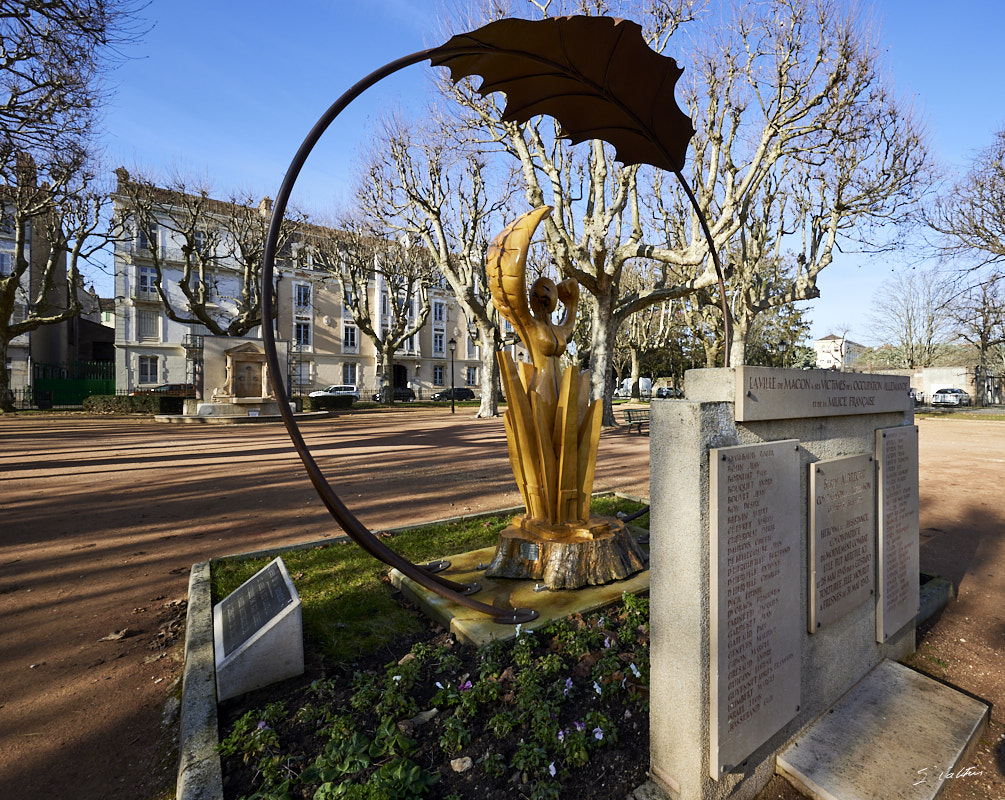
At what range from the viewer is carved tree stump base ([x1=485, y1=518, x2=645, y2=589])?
4141 mm

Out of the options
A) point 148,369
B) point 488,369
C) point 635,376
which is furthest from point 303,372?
point 635,376

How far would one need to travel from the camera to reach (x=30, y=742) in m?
2.60

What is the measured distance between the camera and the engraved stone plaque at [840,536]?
2.58 meters

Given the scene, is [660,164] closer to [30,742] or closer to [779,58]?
[30,742]

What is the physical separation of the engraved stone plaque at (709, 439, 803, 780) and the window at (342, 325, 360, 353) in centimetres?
4808

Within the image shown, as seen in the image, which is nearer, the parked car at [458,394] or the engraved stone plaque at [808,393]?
the engraved stone plaque at [808,393]

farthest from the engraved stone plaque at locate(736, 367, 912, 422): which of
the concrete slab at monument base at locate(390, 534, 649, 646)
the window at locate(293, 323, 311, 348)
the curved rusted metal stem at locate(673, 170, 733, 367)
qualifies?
the window at locate(293, 323, 311, 348)

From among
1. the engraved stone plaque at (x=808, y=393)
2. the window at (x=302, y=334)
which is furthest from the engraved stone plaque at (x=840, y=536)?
the window at (x=302, y=334)

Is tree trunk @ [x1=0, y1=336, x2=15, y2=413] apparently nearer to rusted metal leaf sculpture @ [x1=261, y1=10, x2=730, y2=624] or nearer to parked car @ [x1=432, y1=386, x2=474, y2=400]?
rusted metal leaf sculpture @ [x1=261, y1=10, x2=730, y2=624]

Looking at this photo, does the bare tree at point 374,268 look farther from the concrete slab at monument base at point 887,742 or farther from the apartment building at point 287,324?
the concrete slab at monument base at point 887,742

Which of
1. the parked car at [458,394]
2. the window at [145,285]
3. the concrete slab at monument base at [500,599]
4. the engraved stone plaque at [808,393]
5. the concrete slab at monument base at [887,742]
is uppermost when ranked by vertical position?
the window at [145,285]

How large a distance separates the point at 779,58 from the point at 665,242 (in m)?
11.0

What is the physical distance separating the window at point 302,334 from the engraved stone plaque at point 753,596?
46850 millimetres

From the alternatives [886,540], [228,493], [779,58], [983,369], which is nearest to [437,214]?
[779,58]
